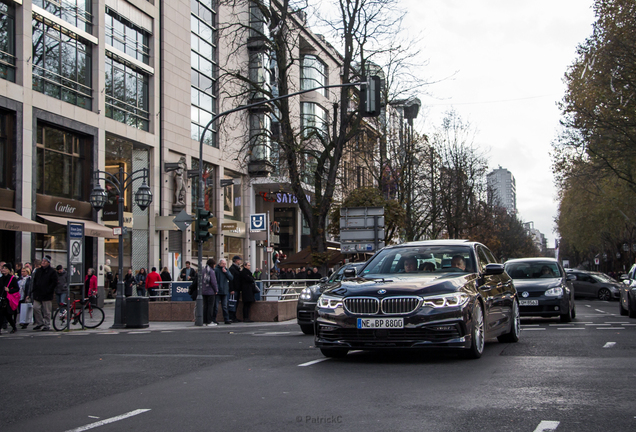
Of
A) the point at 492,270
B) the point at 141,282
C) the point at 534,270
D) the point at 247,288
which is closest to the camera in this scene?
the point at 492,270

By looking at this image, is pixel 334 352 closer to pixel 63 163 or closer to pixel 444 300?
pixel 444 300

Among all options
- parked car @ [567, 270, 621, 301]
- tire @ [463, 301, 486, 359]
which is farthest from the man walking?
parked car @ [567, 270, 621, 301]

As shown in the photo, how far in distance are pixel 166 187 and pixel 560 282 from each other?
25.3 metres

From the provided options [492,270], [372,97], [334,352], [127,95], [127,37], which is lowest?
[334,352]

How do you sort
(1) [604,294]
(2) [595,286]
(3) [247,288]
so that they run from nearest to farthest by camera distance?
1. (3) [247,288]
2. (1) [604,294]
3. (2) [595,286]

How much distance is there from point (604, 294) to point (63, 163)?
27.6 metres

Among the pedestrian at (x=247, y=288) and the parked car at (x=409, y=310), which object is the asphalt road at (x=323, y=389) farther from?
the pedestrian at (x=247, y=288)

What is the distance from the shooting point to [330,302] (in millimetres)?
9406

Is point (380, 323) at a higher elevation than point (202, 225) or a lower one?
lower

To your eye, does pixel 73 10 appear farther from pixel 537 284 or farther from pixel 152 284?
pixel 537 284

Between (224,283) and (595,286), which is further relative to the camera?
(595,286)

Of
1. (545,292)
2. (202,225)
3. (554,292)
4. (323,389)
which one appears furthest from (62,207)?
(323,389)

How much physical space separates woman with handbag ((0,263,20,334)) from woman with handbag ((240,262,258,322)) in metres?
5.91

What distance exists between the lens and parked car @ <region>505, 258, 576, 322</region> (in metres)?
17.2
